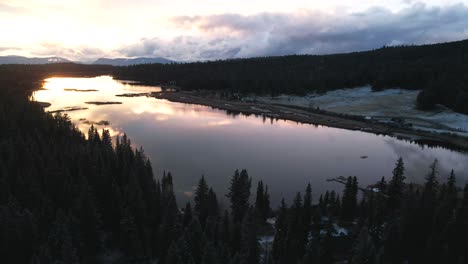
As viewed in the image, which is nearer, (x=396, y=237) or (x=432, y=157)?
(x=396, y=237)

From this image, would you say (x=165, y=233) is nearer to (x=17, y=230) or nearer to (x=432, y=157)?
(x=17, y=230)

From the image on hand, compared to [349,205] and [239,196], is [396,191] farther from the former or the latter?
[239,196]

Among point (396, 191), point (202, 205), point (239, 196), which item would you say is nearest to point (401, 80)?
point (396, 191)

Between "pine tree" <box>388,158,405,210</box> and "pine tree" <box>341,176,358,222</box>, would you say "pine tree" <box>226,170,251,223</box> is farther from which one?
"pine tree" <box>388,158,405,210</box>

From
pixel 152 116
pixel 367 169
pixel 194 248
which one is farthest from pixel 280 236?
pixel 152 116

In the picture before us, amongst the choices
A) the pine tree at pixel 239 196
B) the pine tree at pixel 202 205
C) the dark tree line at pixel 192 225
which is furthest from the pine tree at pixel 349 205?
the pine tree at pixel 202 205

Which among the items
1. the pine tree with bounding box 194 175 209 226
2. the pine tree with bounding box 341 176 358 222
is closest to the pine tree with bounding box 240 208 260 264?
the pine tree with bounding box 194 175 209 226

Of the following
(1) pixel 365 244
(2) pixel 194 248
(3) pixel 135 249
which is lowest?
(3) pixel 135 249
